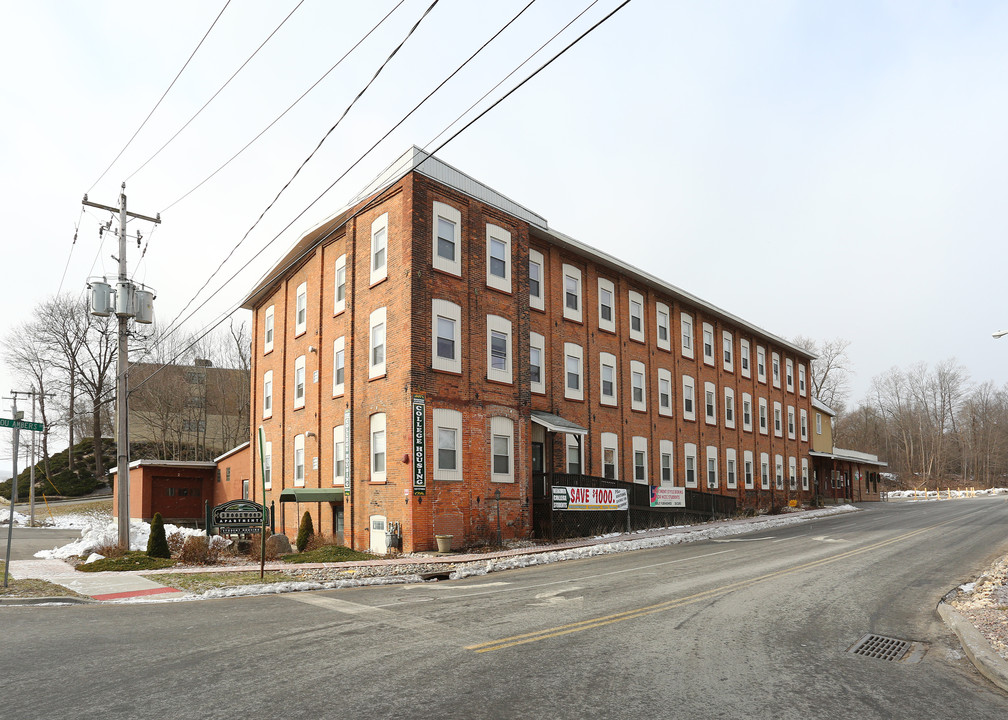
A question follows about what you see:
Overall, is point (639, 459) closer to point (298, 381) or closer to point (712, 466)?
point (712, 466)

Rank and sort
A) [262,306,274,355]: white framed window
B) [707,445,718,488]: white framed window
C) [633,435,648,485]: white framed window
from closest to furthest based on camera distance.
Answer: [633,435,648,485]: white framed window < [262,306,274,355]: white framed window < [707,445,718,488]: white framed window

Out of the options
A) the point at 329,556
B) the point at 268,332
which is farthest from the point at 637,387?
the point at 268,332

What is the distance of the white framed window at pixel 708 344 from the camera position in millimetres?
38469

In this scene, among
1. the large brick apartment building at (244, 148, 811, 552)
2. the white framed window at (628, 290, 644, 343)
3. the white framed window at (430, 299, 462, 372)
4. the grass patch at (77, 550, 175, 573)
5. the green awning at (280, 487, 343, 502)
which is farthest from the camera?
the white framed window at (628, 290, 644, 343)

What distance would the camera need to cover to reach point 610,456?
96.1 feet

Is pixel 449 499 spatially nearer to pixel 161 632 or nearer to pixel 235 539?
pixel 235 539

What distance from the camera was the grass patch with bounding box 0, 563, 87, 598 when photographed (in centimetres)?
1206

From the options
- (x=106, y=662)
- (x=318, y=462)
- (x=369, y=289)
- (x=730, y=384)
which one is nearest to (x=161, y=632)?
(x=106, y=662)

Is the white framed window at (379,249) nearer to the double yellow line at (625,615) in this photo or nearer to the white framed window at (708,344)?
the double yellow line at (625,615)

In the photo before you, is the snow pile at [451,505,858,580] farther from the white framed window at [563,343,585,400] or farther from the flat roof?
the flat roof

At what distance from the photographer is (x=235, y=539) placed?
67.9ft

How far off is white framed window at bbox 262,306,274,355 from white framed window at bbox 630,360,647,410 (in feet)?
56.0

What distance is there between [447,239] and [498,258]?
98.3 inches

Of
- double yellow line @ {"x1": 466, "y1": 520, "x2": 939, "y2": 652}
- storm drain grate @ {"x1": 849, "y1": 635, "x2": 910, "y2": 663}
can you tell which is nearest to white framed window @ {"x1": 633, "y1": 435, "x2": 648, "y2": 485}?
double yellow line @ {"x1": 466, "y1": 520, "x2": 939, "y2": 652}
